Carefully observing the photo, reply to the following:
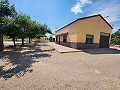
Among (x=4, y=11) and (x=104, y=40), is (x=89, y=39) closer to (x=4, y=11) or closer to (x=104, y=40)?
(x=104, y=40)

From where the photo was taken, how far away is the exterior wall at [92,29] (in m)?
16.2

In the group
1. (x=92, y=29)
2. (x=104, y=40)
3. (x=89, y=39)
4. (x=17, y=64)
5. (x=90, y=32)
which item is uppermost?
(x=92, y=29)

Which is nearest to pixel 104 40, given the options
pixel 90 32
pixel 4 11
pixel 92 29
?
pixel 92 29

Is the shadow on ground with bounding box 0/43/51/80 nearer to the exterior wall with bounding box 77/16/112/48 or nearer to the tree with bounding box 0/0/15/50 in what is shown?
the tree with bounding box 0/0/15/50

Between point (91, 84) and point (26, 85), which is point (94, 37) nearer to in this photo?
point (91, 84)

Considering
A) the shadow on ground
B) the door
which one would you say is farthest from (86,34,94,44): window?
the shadow on ground

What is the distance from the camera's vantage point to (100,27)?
17906mm

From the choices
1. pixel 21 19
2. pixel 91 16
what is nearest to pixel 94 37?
pixel 91 16

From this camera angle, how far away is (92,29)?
55.9 ft

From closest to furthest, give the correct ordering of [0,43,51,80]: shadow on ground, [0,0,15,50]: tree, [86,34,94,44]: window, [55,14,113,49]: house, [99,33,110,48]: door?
[0,43,51,80]: shadow on ground, [0,0,15,50]: tree, [55,14,113,49]: house, [86,34,94,44]: window, [99,33,110,48]: door

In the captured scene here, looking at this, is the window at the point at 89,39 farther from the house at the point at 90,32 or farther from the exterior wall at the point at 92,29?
the exterior wall at the point at 92,29

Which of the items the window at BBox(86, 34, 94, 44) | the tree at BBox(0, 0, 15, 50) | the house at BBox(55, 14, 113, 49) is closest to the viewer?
the tree at BBox(0, 0, 15, 50)

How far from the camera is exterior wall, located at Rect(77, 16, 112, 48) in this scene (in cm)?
1617

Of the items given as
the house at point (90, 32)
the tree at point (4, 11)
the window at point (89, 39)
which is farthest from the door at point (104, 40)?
the tree at point (4, 11)
